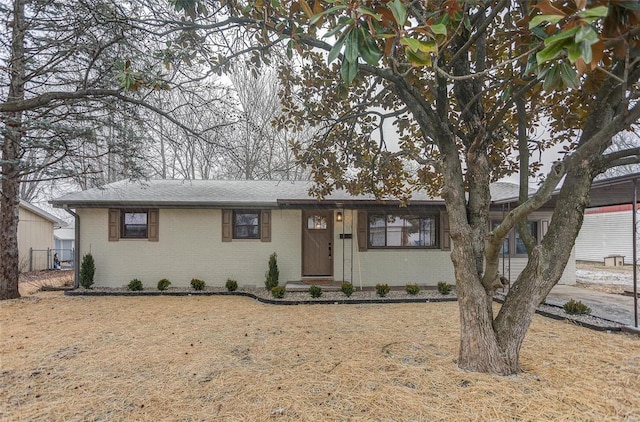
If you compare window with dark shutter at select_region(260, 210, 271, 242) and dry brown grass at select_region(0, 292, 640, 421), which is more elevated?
window with dark shutter at select_region(260, 210, 271, 242)

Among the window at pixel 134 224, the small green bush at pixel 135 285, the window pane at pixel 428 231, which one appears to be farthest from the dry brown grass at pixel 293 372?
the window pane at pixel 428 231

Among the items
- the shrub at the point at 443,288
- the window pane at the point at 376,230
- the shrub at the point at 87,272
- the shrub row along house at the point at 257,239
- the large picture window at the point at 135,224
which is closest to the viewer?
the shrub at the point at 443,288

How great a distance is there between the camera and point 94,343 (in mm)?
4551

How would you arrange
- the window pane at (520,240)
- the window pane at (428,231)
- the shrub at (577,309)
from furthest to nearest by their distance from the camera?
the window pane at (520,240) < the window pane at (428,231) < the shrub at (577,309)

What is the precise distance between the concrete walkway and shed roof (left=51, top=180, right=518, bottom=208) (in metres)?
2.77

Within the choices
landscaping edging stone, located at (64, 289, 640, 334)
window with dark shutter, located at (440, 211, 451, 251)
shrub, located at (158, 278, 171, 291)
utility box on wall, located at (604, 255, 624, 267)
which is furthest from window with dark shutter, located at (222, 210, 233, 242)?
utility box on wall, located at (604, 255, 624, 267)

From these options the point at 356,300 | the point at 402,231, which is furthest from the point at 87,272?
the point at 402,231

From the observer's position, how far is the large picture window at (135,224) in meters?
8.84

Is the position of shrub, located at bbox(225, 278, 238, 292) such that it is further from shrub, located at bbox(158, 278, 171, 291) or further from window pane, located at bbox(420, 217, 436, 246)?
window pane, located at bbox(420, 217, 436, 246)

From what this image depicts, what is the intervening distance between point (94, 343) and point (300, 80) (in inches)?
199

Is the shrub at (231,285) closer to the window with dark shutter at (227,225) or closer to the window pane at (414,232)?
A: the window with dark shutter at (227,225)

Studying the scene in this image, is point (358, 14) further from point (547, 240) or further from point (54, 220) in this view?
point (54, 220)

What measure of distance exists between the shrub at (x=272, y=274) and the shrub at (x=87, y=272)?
14.9ft

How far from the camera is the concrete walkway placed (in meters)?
5.94
